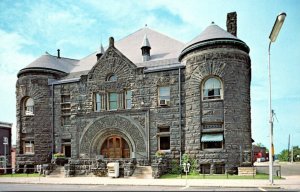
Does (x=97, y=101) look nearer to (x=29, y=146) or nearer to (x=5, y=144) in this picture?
(x=29, y=146)

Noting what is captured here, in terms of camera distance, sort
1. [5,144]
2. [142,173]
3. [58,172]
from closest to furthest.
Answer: [142,173], [58,172], [5,144]

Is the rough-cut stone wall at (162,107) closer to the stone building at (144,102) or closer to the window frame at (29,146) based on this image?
the stone building at (144,102)

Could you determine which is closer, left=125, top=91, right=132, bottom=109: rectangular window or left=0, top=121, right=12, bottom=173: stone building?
left=125, top=91, right=132, bottom=109: rectangular window

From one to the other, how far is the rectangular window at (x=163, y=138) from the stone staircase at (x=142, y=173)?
350 centimetres

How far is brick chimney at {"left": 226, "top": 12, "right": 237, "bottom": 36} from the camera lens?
100 feet

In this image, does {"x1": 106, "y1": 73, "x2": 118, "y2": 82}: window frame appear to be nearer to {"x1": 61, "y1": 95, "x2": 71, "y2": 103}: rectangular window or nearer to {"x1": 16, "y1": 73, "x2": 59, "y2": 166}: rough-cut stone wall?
{"x1": 61, "y1": 95, "x2": 71, "y2": 103}: rectangular window

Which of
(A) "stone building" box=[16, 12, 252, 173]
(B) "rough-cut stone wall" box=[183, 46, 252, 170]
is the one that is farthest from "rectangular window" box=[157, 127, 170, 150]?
(B) "rough-cut stone wall" box=[183, 46, 252, 170]

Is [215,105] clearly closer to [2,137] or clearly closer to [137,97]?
[137,97]

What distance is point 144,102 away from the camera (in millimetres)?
30094

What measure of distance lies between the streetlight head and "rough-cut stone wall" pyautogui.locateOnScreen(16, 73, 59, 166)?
23219 mm

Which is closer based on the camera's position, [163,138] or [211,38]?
[211,38]

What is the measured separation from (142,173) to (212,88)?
8310 mm

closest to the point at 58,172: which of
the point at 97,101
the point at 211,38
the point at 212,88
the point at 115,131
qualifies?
the point at 115,131

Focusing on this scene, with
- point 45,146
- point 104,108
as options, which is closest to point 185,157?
point 104,108
